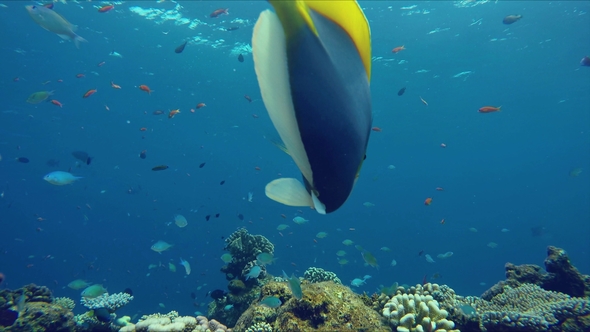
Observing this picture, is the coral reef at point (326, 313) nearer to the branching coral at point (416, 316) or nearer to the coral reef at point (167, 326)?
the branching coral at point (416, 316)

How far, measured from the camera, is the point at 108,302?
8.18 meters

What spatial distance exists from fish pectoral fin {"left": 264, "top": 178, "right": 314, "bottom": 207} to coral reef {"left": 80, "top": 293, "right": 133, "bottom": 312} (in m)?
9.00

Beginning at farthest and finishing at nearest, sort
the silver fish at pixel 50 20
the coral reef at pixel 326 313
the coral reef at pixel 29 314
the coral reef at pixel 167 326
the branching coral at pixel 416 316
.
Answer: the silver fish at pixel 50 20 < the coral reef at pixel 29 314 < the coral reef at pixel 167 326 < the branching coral at pixel 416 316 < the coral reef at pixel 326 313

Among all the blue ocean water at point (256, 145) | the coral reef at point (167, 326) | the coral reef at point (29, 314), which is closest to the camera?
the coral reef at point (167, 326)

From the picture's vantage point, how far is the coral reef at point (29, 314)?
619 cm

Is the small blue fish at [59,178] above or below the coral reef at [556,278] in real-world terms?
above

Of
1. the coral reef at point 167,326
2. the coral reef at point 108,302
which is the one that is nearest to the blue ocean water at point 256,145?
the coral reef at point 108,302

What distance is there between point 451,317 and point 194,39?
30356 millimetres

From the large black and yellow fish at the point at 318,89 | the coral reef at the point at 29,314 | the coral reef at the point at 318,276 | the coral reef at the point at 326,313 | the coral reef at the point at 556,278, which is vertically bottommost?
the coral reef at the point at 318,276

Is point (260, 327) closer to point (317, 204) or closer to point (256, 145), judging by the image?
point (317, 204)

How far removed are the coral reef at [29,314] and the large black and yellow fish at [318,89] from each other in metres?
7.75

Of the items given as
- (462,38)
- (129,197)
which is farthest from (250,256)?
(129,197)

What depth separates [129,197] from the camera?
66.4m

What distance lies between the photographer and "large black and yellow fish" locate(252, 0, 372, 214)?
2.41 feet
